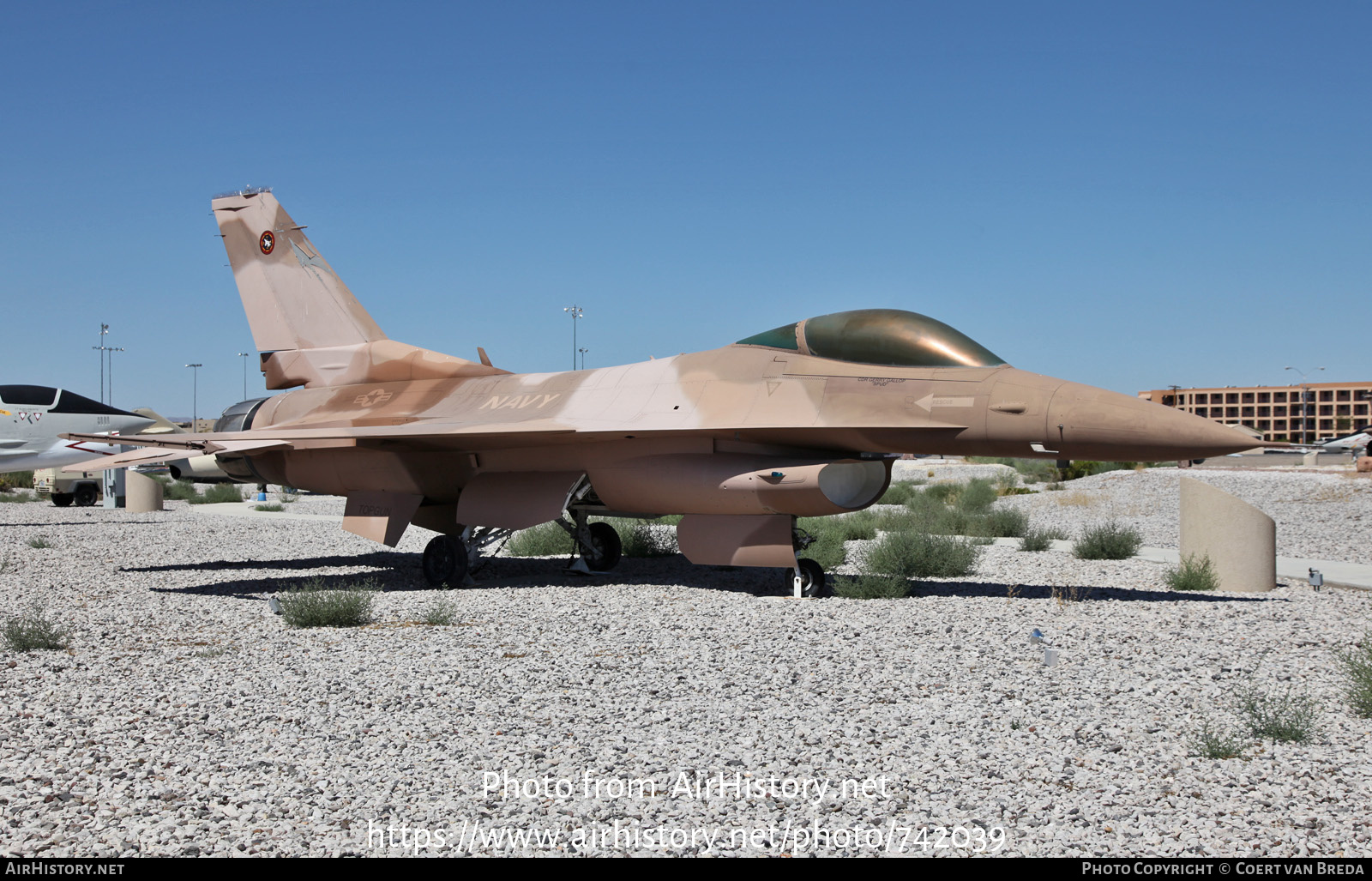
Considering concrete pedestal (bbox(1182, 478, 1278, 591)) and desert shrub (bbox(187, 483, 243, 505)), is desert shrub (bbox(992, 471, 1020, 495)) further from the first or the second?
desert shrub (bbox(187, 483, 243, 505))

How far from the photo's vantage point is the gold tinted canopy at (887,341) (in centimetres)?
989

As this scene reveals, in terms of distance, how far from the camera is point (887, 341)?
400 inches

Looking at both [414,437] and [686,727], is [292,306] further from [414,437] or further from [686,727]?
[686,727]

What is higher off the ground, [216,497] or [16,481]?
[16,481]

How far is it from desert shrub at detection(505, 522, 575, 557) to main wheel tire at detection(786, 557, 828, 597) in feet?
21.3

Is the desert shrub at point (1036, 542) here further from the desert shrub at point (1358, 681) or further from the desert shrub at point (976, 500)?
the desert shrub at point (1358, 681)

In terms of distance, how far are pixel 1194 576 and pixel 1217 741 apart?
7147 millimetres

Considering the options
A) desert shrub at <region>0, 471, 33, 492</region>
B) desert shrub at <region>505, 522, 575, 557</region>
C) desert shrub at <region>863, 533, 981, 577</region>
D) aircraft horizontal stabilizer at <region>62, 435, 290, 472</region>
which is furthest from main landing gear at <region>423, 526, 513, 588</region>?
desert shrub at <region>0, 471, 33, 492</region>

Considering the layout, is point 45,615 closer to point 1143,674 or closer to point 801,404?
point 801,404

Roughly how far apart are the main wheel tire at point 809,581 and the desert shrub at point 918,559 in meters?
1.90

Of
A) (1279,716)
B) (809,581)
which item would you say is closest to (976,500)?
(809,581)

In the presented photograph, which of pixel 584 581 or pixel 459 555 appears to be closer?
pixel 459 555

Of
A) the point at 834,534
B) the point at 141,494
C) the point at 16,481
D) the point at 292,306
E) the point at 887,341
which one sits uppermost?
the point at 292,306

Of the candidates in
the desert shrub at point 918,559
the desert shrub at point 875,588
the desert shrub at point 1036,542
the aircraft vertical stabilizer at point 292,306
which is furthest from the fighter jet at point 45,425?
the desert shrub at point 1036,542
